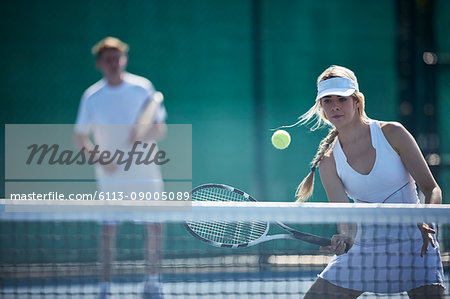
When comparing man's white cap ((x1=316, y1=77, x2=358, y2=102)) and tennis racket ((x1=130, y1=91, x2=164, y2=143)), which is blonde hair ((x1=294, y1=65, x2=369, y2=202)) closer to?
man's white cap ((x1=316, y1=77, x2=358, y2=102))

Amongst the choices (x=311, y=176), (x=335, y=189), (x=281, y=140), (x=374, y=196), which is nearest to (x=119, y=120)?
A: (x=281, y=140)

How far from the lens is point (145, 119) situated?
11.4 ft

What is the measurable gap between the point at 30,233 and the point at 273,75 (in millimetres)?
2145

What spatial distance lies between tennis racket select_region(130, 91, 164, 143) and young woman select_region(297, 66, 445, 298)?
145cm

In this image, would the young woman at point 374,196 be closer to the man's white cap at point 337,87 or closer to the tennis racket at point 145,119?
the man's white cap at point 337,87

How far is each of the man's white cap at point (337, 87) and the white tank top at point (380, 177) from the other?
16 centimetres

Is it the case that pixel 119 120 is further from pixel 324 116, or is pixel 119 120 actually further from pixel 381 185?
pixel 381 185

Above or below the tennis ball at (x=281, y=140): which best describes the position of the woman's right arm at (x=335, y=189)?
below

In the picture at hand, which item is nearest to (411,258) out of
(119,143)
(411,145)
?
(411,145)

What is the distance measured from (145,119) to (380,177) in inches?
67.3

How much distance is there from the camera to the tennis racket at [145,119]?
3422mm

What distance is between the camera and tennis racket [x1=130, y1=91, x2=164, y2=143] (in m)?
3.42

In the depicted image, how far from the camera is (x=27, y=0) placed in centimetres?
441

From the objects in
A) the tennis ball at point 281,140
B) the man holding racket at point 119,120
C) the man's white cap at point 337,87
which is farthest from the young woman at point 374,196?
the man holding racket at point 119,120
